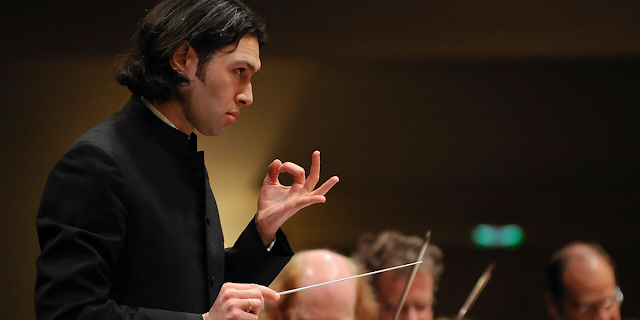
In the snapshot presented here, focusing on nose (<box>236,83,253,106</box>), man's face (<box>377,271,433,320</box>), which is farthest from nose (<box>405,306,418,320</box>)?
nose (<box>236,83,253,106</box>)

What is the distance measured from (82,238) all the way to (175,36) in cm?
28

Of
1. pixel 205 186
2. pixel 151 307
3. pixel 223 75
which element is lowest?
pixel 151 307

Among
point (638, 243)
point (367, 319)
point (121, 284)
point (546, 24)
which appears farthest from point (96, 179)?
point (638, 243)

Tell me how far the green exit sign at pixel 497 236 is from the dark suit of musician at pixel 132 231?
180 centimetres

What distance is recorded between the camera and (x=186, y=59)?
3.18 feet

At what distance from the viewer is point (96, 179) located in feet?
2.77

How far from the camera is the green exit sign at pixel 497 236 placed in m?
2.72

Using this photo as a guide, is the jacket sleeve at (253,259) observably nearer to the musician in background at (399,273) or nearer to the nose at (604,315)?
the musician in background at (399,273)

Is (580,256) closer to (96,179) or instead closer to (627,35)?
(627,35)

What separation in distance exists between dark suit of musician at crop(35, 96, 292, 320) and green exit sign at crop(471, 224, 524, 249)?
180cm

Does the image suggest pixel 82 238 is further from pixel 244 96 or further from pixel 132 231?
pixel 244 96

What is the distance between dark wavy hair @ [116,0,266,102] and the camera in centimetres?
96

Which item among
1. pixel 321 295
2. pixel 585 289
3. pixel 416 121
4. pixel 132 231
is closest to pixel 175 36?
pixel 132 231

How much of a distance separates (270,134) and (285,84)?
0.17 metres
